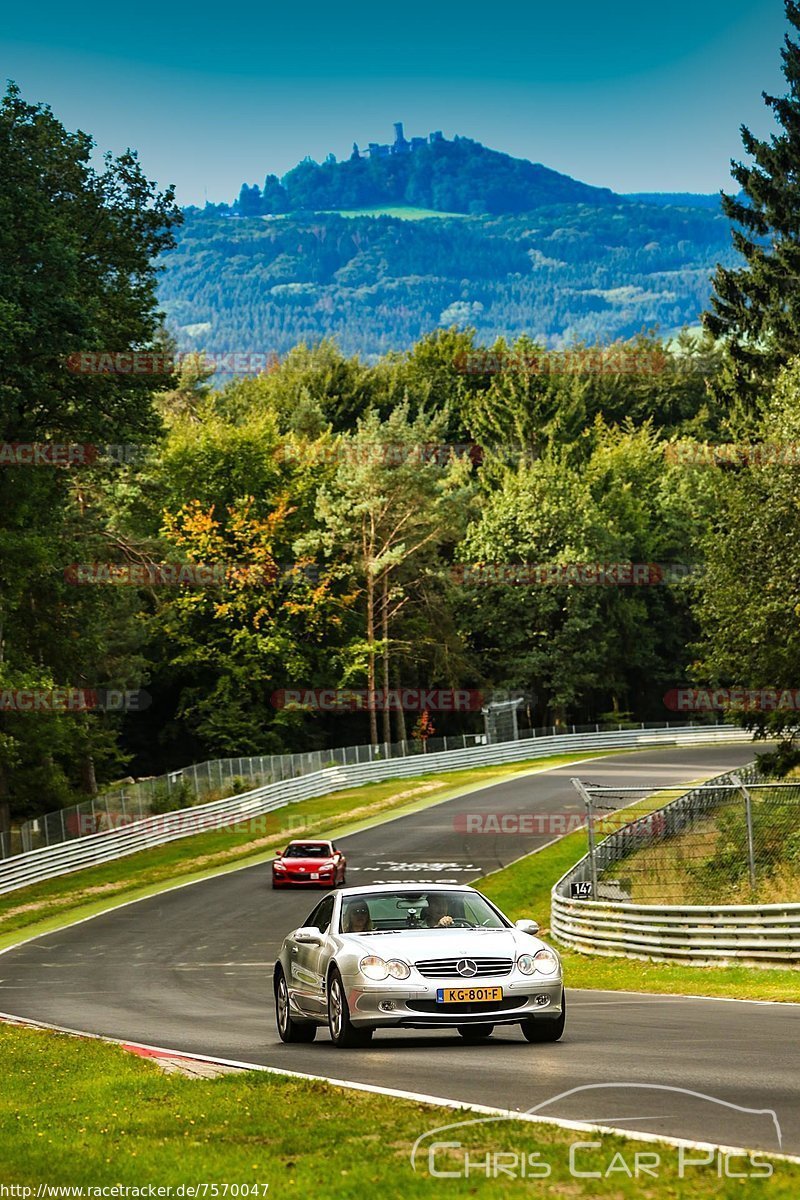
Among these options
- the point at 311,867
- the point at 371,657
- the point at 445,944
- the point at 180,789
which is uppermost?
the point at 371,657

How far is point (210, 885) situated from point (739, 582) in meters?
17.4

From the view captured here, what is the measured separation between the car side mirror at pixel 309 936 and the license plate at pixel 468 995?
1647 millimetres

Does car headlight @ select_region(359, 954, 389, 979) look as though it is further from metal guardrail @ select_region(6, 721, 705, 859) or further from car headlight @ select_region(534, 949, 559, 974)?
metal guardrail @ select_region(6, 721, 705, 859)

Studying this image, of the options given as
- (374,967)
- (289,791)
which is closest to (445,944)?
(374,967)

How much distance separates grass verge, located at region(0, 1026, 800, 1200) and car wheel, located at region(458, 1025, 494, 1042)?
9.49ft

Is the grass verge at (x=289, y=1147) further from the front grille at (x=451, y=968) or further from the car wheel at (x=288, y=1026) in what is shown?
the car wheel at (x=288, y=1026)

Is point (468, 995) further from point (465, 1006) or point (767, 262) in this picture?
point (767, 262)

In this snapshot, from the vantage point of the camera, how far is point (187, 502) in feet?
265

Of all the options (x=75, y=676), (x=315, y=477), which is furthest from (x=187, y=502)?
(x=75, y=676)

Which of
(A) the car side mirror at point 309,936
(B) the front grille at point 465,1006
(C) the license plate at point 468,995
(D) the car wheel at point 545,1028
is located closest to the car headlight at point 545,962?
(D) the car wheel at point 545,1028

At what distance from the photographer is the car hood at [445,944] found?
1310 cm

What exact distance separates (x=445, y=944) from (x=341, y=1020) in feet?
3.69

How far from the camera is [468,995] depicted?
42.2 feet

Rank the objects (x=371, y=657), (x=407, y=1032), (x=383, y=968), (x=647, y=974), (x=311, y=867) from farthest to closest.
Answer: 1. (x=371, y=657)
2. (x=311, y=867)
3. (x=647, y=974)
4. (x=407, y=1032)
5. (x=383, y=968)
